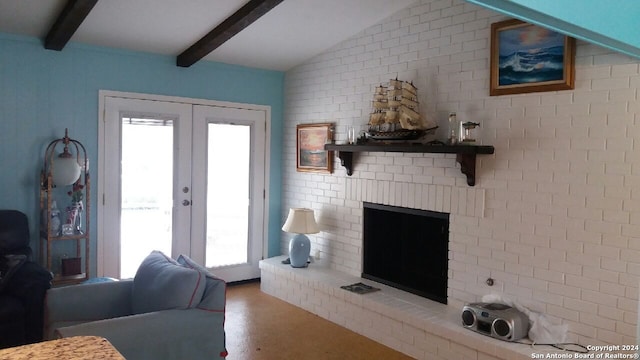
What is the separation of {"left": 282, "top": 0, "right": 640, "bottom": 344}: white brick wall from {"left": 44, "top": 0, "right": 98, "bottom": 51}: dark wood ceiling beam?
2.30m

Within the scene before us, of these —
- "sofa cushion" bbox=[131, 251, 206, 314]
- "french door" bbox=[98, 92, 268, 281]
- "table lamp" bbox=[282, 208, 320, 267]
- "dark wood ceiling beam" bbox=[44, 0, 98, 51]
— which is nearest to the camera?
"sofa cushion" bbox=[131, 251, 206, 314]

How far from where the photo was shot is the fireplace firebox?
4098 mm

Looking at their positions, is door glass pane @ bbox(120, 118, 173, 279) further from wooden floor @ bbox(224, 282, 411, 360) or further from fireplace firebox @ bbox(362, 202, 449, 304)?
fireplace firebox @ bbox(362, 202, 449, 304)

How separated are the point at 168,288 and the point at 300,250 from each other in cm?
223

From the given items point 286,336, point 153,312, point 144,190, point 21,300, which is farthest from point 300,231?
point 21,300

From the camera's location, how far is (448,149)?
367cm

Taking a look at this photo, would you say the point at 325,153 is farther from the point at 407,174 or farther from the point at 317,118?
the point at 407,174

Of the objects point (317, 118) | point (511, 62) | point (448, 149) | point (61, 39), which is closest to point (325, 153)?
point (317, 118)

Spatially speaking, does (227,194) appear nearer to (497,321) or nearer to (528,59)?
(497,321)

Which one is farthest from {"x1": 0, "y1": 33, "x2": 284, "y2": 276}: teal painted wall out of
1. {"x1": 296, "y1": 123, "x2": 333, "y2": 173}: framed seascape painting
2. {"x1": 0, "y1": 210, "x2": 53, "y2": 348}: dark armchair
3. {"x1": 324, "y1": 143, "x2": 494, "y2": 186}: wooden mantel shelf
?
{"x1": 324, "y1": 143, "x2": 494, "y2": 186}: wooden mantel shelf

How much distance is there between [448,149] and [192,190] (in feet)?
8.71

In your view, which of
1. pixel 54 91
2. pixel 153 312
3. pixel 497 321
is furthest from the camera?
pixel 54 91

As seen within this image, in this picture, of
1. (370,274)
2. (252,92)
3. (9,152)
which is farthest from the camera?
(252,92)

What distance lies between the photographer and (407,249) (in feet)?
14.5
